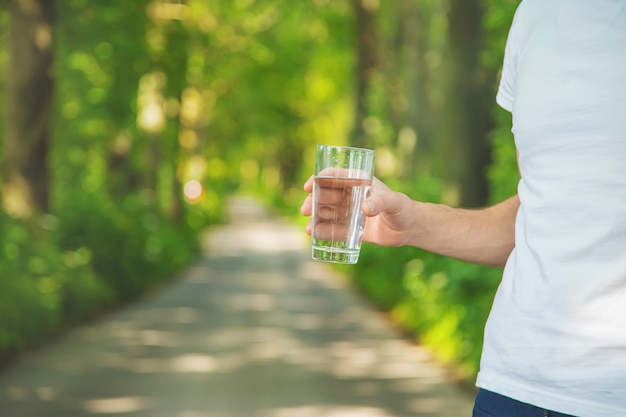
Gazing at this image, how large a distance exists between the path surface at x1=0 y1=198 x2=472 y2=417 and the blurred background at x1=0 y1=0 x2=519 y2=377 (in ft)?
1.53

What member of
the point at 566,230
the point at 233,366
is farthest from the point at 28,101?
the point at 566,230

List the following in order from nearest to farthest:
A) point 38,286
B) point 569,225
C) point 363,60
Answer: point 569,225 → point 38,286 → point 363,60

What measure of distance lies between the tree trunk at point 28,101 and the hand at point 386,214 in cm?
1075

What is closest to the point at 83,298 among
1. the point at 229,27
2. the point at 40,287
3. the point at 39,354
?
the point at 40,287

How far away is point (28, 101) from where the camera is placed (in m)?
12.9

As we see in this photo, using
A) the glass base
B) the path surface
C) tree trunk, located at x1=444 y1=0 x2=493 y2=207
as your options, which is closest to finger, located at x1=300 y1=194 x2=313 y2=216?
the glass base

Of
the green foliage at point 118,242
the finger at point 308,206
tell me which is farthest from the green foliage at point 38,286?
the finger at point 308,206

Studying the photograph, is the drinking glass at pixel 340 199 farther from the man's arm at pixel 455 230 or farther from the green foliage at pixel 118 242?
the green foliage at pixel 118 242

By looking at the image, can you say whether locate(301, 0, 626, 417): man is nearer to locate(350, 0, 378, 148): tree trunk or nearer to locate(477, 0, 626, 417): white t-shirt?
locate(477, 0, 626, 417): white t-shirt

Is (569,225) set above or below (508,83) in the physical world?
below

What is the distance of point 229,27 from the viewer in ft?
107

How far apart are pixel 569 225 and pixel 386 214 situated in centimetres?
54

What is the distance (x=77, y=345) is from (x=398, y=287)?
5.89m

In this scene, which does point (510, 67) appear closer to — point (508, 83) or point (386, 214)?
point (508, 83)
